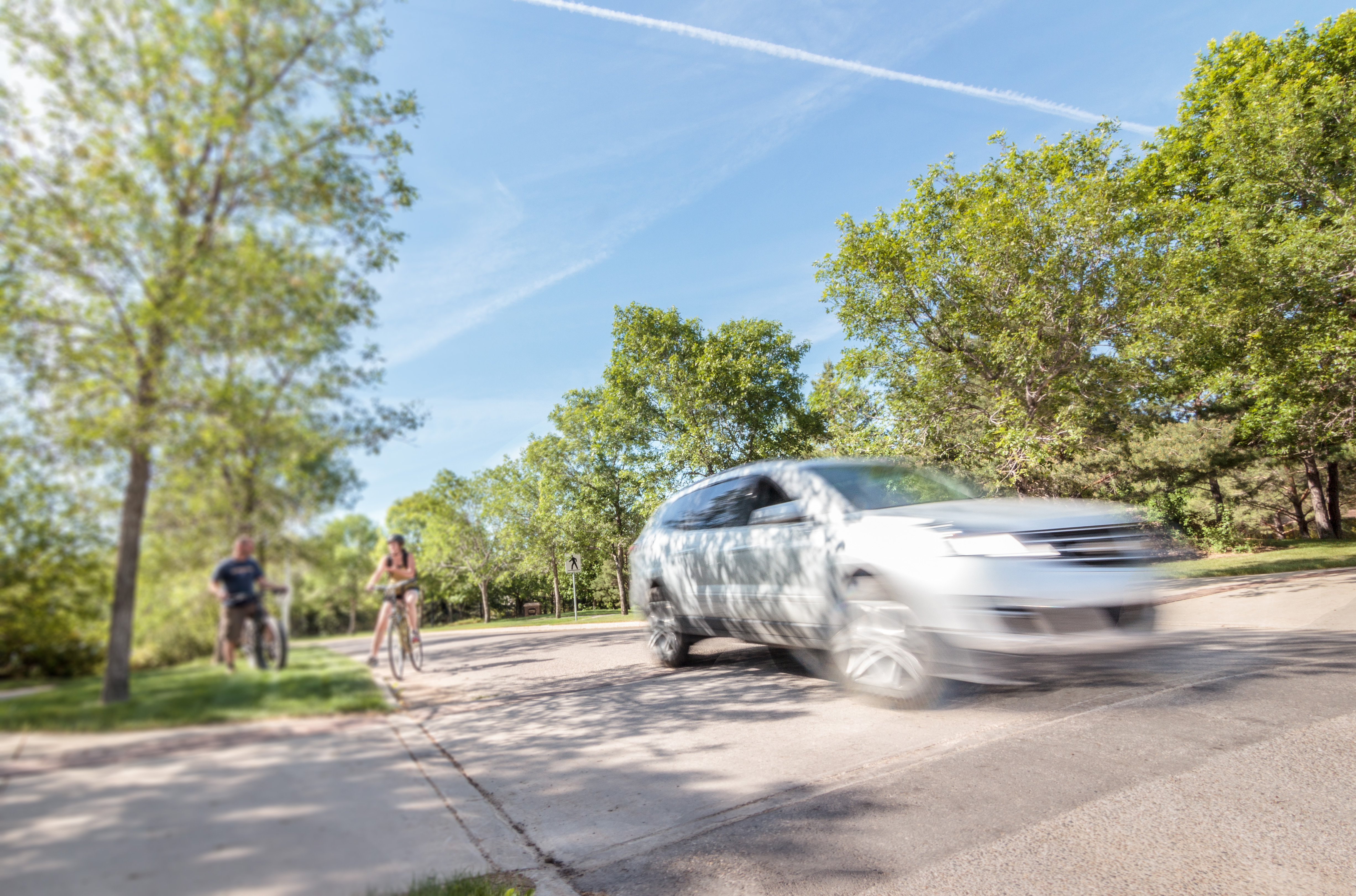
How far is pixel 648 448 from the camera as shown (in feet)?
23.7

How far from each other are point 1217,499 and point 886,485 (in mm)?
28878

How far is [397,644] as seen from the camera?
4.87ft

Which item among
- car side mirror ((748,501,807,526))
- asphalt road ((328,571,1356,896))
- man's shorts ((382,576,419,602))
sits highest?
car side mirror ((748,501,807,526))

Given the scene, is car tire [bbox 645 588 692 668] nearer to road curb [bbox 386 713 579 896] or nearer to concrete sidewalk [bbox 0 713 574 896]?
road curb [bbox 386 713 579 896]

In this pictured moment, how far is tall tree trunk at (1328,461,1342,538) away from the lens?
24.0 meters

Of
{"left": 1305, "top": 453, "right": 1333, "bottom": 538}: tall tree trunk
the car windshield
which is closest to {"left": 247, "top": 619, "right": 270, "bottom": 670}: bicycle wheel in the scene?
the car windshield

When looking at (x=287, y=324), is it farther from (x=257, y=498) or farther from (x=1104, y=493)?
(x=1104, y=493)

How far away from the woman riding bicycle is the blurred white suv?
3.00 m

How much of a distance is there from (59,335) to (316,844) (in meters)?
0.93

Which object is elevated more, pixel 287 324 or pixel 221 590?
pixel 287 324

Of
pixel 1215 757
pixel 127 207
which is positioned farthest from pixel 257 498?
pixel 1215 757

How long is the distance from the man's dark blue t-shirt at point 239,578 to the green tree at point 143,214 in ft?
0.38

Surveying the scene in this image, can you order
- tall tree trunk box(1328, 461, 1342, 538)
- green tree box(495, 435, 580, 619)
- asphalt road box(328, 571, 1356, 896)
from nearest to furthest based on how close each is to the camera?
green tree box(495, 435, 580, 619) < asphalt road box(328, 571, 1356, 896) < tall tree trunk box(1328, 461, 1342, 538)

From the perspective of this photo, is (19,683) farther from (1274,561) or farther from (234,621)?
(1274,561)
